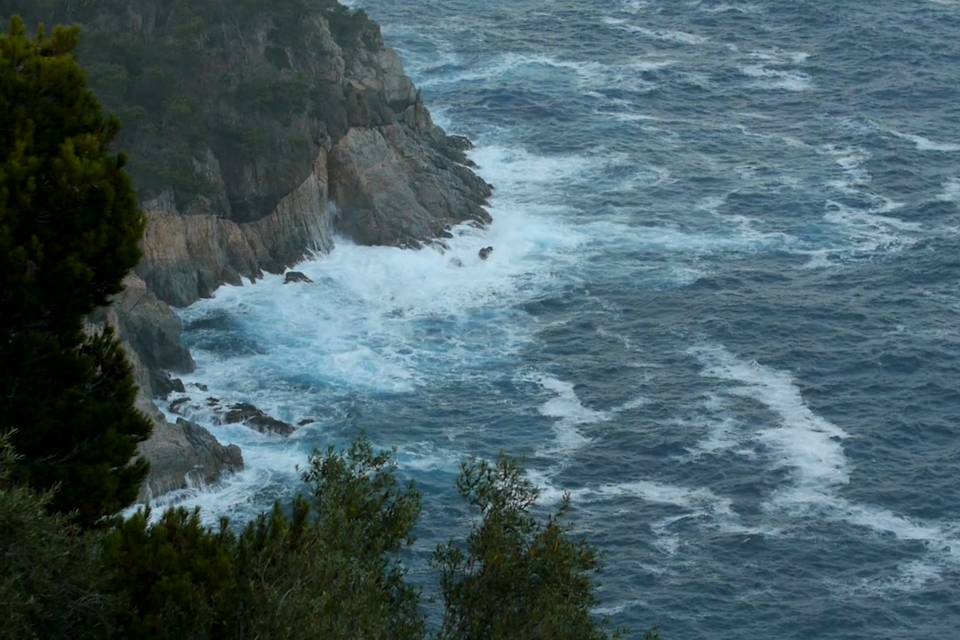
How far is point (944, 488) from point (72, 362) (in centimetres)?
5970

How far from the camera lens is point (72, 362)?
39156 millimetres

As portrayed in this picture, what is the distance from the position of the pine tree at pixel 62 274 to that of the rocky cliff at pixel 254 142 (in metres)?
54.1

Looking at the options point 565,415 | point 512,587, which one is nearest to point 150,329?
point 565,415

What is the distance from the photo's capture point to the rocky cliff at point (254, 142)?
102 m

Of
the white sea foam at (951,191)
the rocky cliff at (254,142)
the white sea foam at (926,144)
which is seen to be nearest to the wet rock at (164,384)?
the rocky cliff at (254,142)

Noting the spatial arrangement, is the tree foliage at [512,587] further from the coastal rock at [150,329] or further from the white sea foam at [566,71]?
the white sea foam at [566,71]

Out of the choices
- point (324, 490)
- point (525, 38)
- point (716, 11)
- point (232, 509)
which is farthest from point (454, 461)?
point (716, 11)

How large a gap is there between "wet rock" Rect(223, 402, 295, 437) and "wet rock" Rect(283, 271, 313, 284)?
18097mm

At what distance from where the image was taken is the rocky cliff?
10231 centimetres

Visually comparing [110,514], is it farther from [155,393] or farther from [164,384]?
[164,384]

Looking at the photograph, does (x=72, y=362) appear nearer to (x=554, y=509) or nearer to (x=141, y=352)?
(x=554, y=509)

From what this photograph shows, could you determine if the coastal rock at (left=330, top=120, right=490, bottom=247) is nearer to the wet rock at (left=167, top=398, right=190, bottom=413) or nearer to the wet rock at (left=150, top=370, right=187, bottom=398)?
the wet rock at (left=150, top=370, right=187, bottom=398)

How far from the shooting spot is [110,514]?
39031 mm

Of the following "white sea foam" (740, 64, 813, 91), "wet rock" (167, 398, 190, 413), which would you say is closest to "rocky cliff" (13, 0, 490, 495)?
"wet rock" (167, 398, 190, 413)
